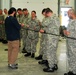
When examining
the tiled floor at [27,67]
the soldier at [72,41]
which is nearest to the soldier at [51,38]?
the tiled floor at [27,67]

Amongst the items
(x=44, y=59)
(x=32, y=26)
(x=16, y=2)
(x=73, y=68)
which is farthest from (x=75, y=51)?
(x=16, y=2)

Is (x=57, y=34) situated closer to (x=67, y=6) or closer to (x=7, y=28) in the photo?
(x=7, y=28)

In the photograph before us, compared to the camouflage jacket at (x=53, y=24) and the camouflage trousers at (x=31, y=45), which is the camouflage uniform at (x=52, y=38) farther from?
the camouflage trousers at (x=31, y=45)

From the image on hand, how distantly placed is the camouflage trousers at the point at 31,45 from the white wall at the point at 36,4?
202 inches

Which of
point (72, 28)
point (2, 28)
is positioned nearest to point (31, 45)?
point (72, 28)

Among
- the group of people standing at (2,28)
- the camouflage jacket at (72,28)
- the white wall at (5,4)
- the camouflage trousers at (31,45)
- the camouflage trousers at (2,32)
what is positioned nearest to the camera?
the camouflage jacket at (72,28)

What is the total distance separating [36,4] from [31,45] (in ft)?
18.8

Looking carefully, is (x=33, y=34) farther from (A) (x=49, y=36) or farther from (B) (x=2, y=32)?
(B) (x=2, y=32)

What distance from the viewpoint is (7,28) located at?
20.3ft

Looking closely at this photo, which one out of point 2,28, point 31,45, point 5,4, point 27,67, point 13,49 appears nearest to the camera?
point 13,49

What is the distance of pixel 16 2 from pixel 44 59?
6.57 m

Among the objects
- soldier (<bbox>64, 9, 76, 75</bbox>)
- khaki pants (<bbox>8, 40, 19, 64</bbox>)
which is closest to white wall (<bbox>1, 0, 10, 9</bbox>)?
khaki pants (<bbox>8, 40, 19, 64</bbox>)

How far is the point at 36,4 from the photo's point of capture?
12945 mm

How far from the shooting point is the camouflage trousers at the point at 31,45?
7.52 m
